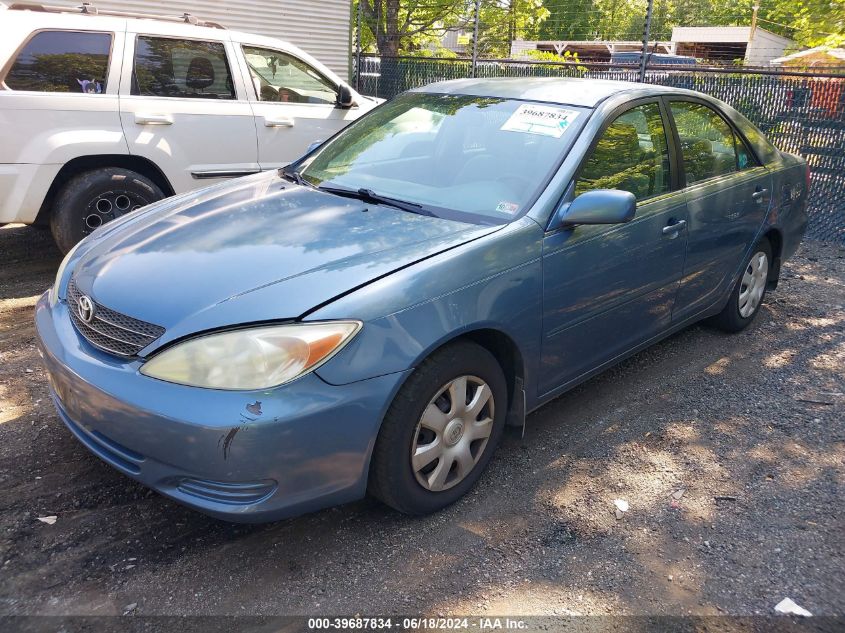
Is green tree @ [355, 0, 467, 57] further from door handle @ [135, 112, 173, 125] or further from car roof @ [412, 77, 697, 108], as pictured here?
car roof @ [412, 77, 697, 108]

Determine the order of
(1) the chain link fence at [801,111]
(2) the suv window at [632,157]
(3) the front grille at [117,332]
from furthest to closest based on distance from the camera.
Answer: (1) the chain link fence at [801,111] → (2) the suv window at [632,157] → (3) the front grille at [117,332]

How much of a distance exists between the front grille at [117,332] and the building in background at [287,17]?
891cm

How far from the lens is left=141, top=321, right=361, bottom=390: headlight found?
7.93ft

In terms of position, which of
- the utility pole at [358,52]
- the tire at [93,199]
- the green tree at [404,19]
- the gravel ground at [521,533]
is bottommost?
the gravel ground at [521,533]

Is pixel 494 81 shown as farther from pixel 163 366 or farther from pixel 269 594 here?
pixel 269 594

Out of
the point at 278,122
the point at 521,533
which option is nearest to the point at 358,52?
the point at 278,122

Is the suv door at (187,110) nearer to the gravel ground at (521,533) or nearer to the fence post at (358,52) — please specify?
the gravel ground at (521,533)

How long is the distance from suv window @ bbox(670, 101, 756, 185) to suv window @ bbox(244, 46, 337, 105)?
365 cm

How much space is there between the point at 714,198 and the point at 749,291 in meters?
1.12

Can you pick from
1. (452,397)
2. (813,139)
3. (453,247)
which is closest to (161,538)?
(452,397)

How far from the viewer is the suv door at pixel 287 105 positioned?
649 centimetres

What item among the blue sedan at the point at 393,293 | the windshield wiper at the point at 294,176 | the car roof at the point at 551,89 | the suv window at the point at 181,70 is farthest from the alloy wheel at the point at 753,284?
the suv window at the point at 181,70

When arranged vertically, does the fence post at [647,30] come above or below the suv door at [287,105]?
above

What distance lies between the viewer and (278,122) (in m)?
6.53
